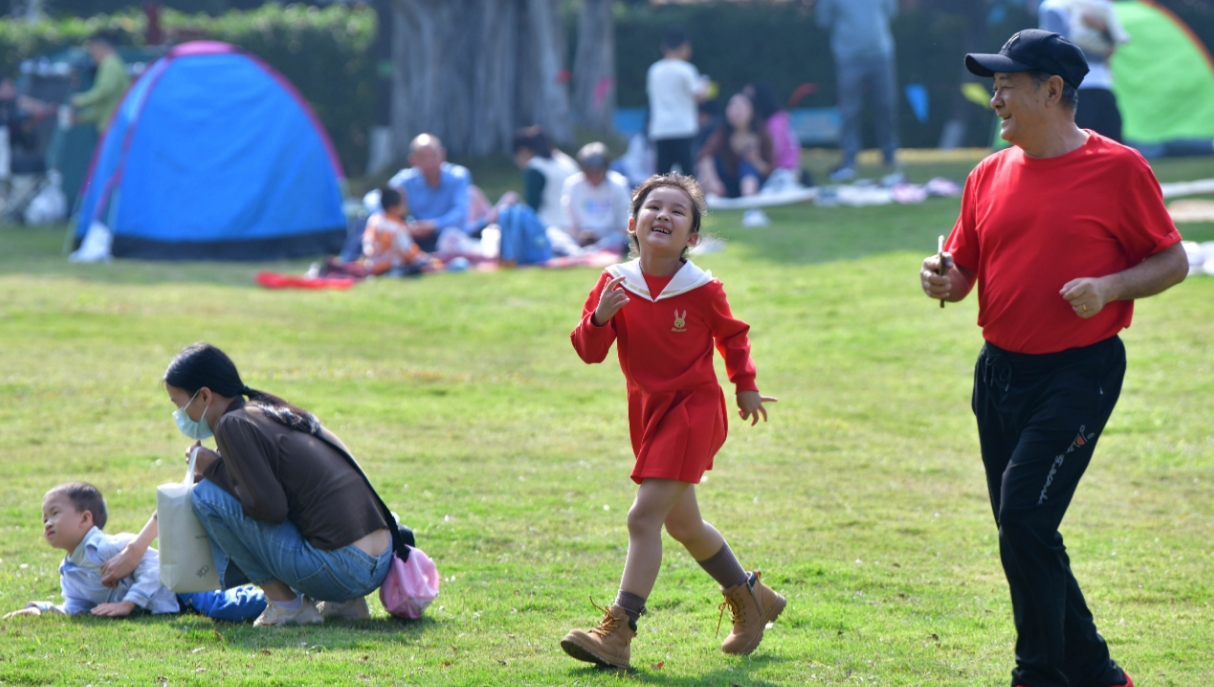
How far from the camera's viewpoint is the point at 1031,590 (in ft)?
12.3

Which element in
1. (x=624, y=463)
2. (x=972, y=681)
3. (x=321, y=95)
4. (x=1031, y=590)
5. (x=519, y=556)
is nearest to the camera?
(x=1031, y=590)

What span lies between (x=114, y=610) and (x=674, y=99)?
39.1 feet

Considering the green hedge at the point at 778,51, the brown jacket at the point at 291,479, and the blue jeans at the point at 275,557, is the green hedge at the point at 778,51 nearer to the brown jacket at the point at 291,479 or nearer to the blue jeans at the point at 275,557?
the brown jacket at the point at 291,479

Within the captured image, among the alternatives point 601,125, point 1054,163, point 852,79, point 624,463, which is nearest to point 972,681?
point 1054,163

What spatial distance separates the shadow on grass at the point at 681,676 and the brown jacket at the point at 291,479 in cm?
105

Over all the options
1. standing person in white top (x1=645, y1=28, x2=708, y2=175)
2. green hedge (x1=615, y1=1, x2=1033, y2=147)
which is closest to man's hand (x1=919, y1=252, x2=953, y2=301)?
standing person in white top (x1=645, y1=28, x2=708, y2=175)

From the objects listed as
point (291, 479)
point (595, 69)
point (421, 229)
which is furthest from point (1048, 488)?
point (595, 69)

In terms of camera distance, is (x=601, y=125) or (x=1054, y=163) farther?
(x=601, y=125)

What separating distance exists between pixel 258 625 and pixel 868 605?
2.20 metres

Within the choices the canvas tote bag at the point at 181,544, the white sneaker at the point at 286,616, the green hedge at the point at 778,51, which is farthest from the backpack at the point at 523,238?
the green hedge at the point at 778,51

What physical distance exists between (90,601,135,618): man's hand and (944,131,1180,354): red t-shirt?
3.23m

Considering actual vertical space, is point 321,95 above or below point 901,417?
above

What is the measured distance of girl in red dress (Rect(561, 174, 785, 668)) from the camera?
4.18m

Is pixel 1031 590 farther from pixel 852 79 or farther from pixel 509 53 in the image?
pixel 509 53
